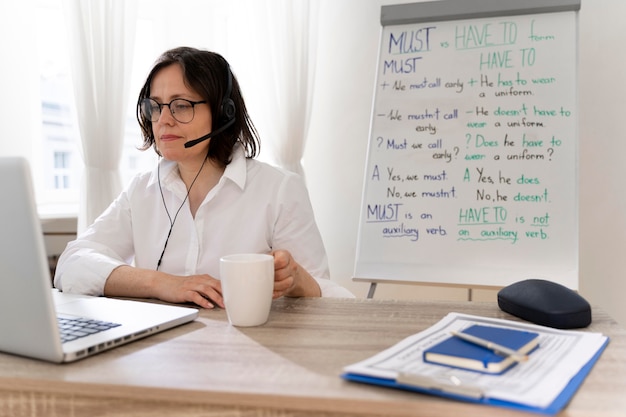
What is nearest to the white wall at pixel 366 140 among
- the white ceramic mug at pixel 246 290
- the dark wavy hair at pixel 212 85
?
the dark wavy hair at pixel 212 85

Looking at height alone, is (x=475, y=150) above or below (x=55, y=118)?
below

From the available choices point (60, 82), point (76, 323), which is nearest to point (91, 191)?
point (60, 82)

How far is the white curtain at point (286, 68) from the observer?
2.63 metres

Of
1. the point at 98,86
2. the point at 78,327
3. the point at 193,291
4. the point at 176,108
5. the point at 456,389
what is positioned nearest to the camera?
the point at 456,389

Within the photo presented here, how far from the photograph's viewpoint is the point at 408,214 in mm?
2070

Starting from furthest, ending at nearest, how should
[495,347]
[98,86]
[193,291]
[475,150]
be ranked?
1. [98,86]
2. [475,150]
3. [193,291]
4. [495,347]

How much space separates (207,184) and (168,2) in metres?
1.70

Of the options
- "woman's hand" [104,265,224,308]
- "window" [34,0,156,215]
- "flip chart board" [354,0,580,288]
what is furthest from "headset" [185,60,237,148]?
"window" [34,0,156,215]

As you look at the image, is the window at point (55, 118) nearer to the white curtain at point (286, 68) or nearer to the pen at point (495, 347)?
the white curtain at point (286, 68)

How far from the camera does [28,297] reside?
29.7 inches

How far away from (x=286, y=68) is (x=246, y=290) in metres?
1.84

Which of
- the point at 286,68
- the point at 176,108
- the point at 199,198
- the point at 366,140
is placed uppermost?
the point at 286,68

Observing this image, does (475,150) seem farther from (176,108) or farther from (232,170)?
(176,108)

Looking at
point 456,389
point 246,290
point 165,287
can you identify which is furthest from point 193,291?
point 456,389
